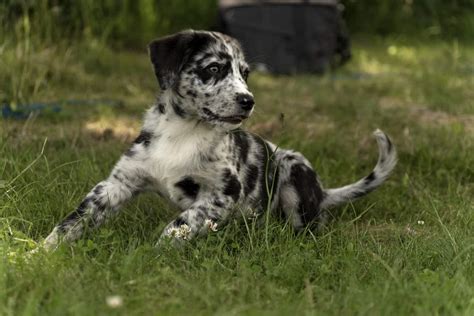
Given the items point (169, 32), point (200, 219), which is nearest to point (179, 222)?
point (200, 219)

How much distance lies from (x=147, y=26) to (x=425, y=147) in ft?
17.4

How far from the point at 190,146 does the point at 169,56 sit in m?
0.45

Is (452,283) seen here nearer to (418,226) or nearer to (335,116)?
(418,226)

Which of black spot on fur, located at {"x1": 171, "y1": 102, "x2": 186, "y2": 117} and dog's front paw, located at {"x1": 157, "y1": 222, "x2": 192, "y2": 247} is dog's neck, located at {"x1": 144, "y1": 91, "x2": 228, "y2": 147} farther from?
dog's front paw, located at {"x1": 157, "y1": 222, "x2": 192, "y2": 247}

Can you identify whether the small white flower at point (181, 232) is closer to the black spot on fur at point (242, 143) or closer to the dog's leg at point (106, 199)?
the dog's leg at point (106, 199)

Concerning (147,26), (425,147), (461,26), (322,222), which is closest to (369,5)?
(461,26)

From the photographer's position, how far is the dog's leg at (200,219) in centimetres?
318

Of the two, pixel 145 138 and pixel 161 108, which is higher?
pixel 161 108

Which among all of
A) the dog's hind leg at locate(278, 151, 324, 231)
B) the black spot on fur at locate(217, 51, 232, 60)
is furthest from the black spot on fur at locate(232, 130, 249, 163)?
the black spot on fur at locate(217, 51, 232, 60)

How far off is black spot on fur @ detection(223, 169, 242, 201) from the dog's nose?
1.11 ft

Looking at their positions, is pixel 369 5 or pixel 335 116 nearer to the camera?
pixel 335 116

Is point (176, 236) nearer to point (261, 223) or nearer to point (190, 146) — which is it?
point (190, 146)

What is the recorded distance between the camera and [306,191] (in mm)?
4023

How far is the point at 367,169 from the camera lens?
16.4ft
